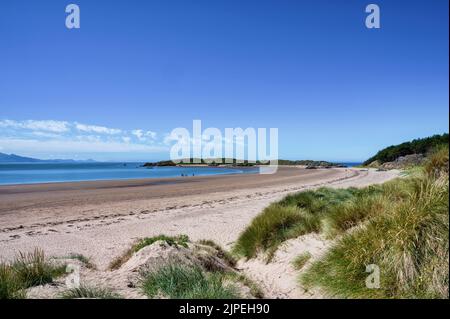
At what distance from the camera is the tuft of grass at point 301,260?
19.5ft

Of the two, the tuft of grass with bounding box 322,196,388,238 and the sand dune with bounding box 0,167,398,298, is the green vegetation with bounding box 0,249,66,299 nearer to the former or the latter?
the sand dune with bounding box 0,167,398,298

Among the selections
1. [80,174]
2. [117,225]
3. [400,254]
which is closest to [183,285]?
[400,254]

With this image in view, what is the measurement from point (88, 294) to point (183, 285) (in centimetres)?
125

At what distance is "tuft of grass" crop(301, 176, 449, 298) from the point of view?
3971 mm

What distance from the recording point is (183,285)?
4438 mm

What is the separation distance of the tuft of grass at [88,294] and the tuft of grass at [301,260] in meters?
3.40

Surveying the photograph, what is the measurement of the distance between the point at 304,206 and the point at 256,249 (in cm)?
387

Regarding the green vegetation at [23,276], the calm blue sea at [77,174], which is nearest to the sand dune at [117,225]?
the green vegetation at [23,276]

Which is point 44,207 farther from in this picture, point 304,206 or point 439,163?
point 439,163

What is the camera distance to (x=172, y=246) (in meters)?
6.25

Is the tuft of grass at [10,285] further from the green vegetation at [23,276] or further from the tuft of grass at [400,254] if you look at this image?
the tuft of grass at [400,254]

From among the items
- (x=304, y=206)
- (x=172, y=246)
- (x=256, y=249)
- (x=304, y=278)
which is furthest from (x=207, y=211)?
(x=304, y=278)

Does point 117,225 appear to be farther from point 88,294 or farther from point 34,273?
point 88,294

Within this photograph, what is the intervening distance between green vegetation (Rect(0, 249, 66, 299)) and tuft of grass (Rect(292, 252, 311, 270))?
422 centimetres
